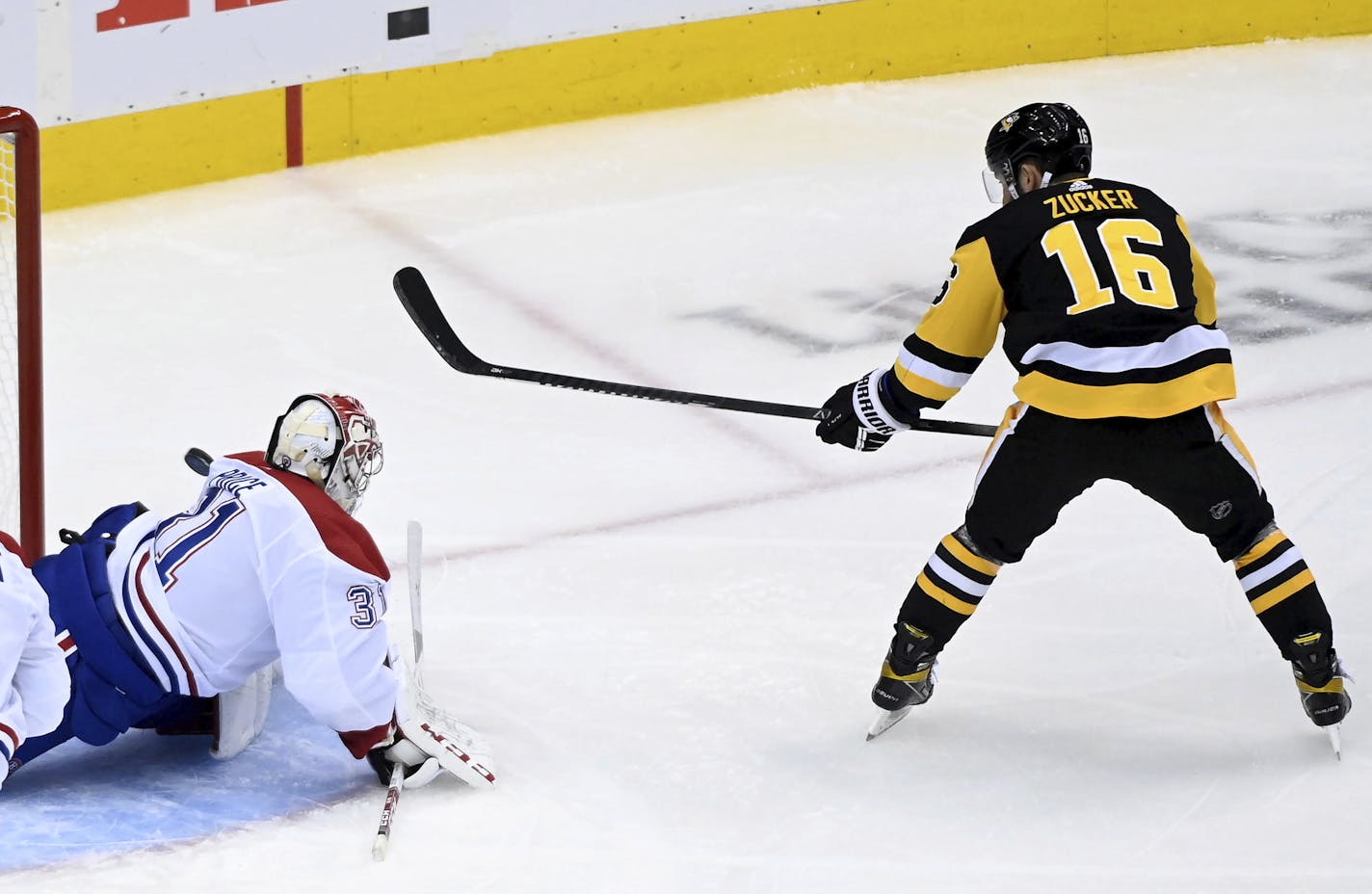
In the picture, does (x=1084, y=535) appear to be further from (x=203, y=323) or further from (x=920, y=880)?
(x=203, y=323)

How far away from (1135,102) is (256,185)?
247 centimetres

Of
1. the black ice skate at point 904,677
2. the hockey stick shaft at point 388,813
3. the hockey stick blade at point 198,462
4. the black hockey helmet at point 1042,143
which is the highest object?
the black hockey helmet at point 1042,143

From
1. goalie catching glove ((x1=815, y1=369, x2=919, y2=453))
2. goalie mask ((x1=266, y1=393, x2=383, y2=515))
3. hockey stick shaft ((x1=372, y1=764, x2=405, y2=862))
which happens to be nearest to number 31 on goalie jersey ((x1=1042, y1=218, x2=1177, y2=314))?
goalie catching glove ((x1=815, y1=369, x2=919, y2=453))

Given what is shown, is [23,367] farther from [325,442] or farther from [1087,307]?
[1087,307]

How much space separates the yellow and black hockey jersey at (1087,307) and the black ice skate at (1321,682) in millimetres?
371

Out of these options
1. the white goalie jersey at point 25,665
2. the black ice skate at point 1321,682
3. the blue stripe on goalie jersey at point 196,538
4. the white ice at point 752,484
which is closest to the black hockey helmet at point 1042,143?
the black ice skate at point 1321,682

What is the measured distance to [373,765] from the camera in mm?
2955

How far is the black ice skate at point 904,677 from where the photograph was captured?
3.09 metres

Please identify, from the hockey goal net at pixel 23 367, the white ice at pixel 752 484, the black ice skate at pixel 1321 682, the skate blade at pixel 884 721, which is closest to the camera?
the white ice at pixel 752 484

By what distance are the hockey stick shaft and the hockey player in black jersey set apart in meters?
0.72

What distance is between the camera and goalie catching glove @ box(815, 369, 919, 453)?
3.06m

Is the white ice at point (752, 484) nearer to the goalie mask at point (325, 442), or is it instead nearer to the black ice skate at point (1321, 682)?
the black ice skate at point (1321, 682)

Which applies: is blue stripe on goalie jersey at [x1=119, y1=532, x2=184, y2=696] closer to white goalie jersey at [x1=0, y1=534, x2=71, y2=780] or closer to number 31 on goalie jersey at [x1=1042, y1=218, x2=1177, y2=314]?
white goalie jersey at [x1=0, y1=534, x2=71, y2=780]

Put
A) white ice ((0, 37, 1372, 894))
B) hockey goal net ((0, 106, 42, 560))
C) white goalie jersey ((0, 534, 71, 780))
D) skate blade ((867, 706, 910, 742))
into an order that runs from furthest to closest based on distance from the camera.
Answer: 1. hockey goal net ((0, 106, 42, 560))
2. skate blade ((867, 706, 910, 742))
3. white ice ((0, 37, 1372, 894))
4. white goalie jersey ((0, 534, 71, 780))
